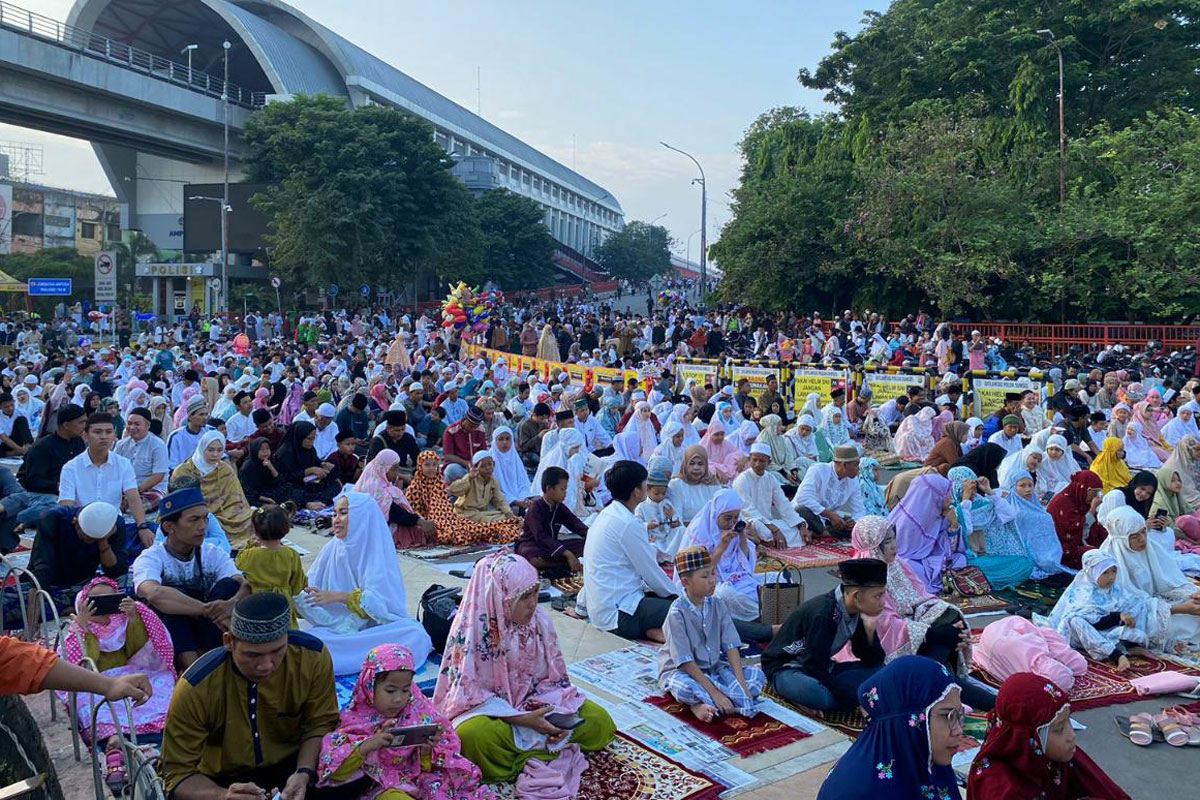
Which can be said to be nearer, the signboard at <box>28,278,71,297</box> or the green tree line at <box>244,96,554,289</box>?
the green tree line at <box>244,96,554,289</box>

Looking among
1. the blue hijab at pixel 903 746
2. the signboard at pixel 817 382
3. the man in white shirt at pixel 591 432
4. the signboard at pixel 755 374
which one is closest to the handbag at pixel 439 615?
the blue hijab at pixel 903 746

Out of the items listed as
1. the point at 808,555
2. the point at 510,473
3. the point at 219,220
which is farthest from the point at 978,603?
the point at 219,220

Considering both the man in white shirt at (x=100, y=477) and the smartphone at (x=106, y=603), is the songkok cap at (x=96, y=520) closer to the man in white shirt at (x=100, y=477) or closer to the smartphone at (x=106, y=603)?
the smartphone at (x=106, y=603)

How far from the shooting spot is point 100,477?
20.6 ft

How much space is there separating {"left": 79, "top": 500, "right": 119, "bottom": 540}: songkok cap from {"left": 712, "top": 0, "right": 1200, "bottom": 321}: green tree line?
1823 cm

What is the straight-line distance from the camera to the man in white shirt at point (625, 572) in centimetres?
541

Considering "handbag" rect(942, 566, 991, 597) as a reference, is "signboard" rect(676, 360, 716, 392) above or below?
above

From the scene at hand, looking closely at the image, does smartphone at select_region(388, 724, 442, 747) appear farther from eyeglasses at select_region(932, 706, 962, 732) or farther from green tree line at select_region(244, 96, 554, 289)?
green tree line at select_region(244, 96, 554, 289)

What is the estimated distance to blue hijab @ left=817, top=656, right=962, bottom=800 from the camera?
2801mm

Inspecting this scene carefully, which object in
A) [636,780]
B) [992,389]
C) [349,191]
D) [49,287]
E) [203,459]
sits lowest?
[636,780]

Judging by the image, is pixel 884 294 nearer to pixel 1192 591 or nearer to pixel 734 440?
pixel 734 440

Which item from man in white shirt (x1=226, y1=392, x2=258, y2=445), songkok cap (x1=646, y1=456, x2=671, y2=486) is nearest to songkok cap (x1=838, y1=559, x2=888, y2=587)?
songkok cap (x1=646, y1=456, x2=671, y2=486)

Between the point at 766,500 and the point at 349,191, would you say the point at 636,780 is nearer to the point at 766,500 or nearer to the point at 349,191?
the point at 766,500

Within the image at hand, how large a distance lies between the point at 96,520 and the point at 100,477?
1554 mm
